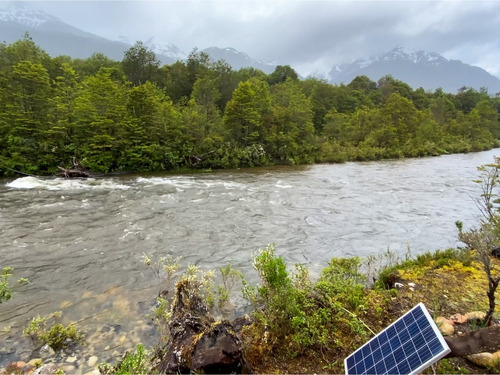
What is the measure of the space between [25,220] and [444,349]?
14.6m

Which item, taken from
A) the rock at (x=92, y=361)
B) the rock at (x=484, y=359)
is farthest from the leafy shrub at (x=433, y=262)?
the rock at (x=92, y=361)

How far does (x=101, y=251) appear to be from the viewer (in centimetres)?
974

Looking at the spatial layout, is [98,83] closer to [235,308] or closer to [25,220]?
[25,220]

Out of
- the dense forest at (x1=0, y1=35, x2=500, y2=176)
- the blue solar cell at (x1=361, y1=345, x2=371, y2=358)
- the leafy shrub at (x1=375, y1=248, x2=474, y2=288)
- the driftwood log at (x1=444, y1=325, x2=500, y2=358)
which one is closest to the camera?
the driftwood log at (x1=444, y1=325, x2=500, y2=358)

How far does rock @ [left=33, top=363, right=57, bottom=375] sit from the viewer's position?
452cm

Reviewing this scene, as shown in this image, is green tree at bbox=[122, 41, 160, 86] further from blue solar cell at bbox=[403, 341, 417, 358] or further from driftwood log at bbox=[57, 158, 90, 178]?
blue solar cell at bbox=[403, 341, 417, 358]

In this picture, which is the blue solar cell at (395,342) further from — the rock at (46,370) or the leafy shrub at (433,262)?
the rock at (46,370)

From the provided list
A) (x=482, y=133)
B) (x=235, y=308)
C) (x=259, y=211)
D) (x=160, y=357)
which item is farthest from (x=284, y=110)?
(x=482, y=133)

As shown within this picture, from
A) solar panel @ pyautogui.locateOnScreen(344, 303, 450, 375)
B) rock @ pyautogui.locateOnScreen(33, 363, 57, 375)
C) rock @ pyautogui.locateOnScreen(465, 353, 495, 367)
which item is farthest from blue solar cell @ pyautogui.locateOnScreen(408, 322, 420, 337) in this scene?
rock @ pyautogui.locateOnScreen(33, 363, 57, 375)

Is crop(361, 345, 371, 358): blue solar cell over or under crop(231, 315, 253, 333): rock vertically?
over

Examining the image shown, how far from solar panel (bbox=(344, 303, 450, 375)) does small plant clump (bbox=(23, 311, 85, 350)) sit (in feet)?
15.5

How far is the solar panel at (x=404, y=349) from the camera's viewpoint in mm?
2753

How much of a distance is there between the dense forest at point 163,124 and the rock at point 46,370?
21.7 meters

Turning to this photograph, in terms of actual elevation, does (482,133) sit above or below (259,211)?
above
